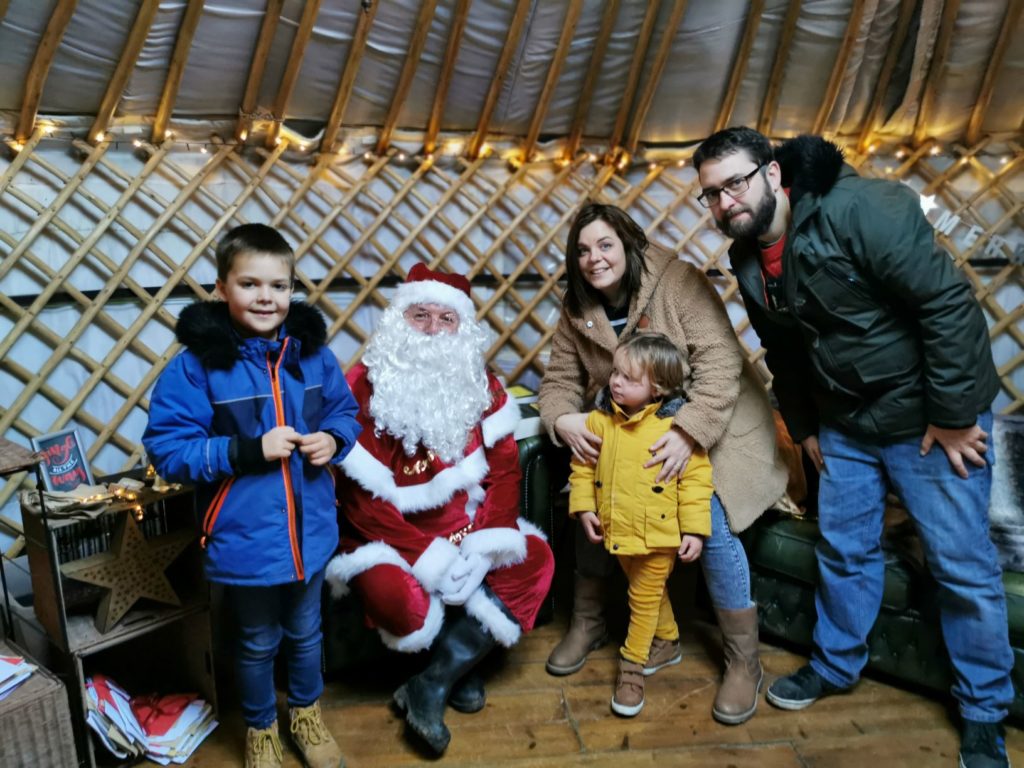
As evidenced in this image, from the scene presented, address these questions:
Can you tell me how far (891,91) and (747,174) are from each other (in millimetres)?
1481

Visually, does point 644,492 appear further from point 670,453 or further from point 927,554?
point 927,554

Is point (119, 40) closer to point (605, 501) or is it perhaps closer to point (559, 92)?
point (559, 92)

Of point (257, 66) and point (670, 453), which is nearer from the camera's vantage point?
point (670, 453)

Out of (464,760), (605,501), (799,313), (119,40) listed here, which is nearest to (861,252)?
(799,313)

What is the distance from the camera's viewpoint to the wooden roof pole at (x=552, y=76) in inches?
85.4

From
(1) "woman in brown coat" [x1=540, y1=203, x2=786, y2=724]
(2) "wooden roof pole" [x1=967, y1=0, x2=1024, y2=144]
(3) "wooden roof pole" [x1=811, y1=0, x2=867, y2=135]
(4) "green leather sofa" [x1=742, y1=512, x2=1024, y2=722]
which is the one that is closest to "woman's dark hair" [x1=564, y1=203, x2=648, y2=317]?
(1) "woman in brown coat" [x1=540, y1=203, x2=786, y2=724]

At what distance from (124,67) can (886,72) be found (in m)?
2.19

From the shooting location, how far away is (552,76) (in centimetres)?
233

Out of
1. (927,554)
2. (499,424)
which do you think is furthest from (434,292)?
(927,554)

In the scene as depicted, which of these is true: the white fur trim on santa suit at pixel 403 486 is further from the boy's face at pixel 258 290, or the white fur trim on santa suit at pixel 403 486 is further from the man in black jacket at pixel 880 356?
the man in black jacket at pixel 880 356

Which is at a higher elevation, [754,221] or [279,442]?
[754,221]

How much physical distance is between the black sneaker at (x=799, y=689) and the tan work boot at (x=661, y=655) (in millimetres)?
218

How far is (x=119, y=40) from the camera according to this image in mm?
1844

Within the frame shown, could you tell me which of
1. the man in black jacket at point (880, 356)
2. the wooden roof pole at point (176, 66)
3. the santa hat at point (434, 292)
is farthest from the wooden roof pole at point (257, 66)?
the man in black jacket at point (880, 356)
